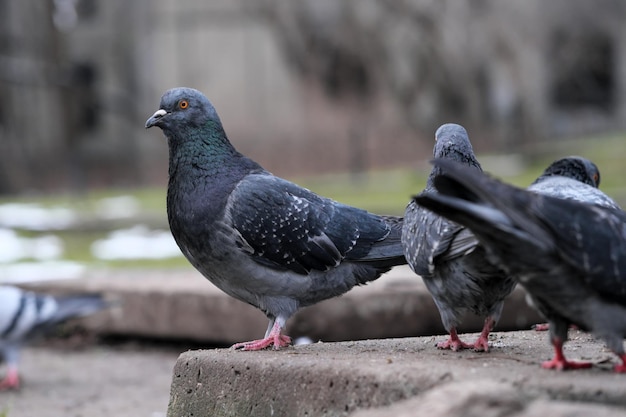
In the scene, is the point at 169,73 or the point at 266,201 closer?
the point at 266,201

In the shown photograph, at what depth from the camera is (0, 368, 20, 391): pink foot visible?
5901mm

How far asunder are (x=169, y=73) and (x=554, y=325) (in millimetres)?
24177

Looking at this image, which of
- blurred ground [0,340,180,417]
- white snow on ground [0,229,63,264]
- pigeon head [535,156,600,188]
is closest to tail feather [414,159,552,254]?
pigeon head [535,156,600,188]

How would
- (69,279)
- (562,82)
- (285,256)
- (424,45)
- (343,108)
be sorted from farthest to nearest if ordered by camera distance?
1. (562,82)
2. (343,108)
3. (424,45)
4. (69,279)
5. (285,256)

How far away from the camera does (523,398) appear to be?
2496 mm

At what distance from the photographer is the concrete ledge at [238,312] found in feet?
18.9

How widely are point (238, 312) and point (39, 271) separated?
3.57 metres

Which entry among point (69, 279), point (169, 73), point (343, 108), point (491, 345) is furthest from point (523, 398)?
point (169, 73)

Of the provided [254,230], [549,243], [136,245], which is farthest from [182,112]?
[136,245]

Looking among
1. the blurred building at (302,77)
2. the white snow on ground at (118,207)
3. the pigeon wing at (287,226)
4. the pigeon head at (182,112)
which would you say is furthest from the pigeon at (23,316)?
the blurred building at (302,77)

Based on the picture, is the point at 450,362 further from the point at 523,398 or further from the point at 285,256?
the point at 285,256

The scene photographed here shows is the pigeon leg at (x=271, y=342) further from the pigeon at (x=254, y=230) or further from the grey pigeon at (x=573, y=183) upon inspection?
the grey pigeon at (x=573, y=183)

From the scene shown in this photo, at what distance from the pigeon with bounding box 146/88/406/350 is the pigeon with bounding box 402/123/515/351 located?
0.57 meters

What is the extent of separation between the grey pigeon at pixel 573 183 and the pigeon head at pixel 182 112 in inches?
54.7
